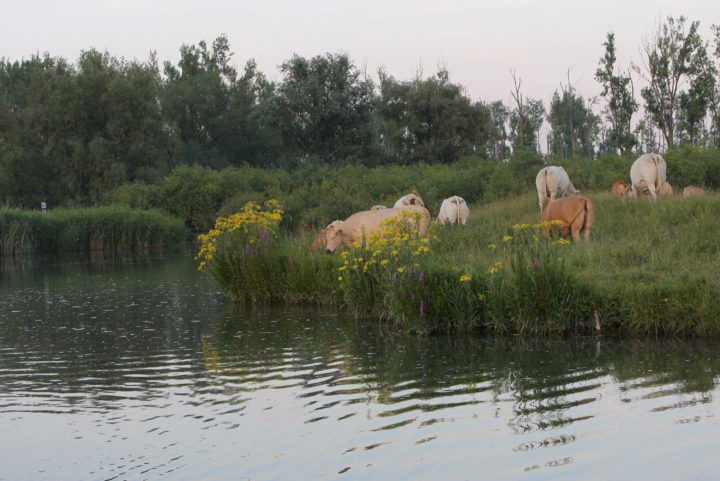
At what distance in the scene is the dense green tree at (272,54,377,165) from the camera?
58594 mm

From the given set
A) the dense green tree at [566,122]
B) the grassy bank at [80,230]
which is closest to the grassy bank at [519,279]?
the grassy bank at [80,230]

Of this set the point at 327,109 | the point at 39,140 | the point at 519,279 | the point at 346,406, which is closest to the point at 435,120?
the point at 327,109

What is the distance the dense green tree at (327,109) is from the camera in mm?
58594

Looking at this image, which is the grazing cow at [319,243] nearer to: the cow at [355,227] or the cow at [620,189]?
the cow at [355,227]

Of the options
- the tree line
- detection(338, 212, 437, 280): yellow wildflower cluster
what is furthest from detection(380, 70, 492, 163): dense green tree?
detection(338, 212, 437, 280): yellow wildflower cluster

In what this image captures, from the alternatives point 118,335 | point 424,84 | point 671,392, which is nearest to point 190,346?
point 118,335

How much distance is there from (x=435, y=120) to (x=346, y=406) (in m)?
51.9

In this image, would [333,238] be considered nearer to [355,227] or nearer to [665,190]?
[355,227]

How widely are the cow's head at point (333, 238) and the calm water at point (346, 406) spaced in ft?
14.1

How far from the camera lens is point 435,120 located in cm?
5841

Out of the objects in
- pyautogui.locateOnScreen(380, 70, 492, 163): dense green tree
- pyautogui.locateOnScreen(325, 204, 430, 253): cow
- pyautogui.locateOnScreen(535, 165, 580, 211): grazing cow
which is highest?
pyautogui.locateOnScreen(380, 70, 492, 163): dense green tree

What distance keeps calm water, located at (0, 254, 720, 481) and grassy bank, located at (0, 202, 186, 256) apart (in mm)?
26172

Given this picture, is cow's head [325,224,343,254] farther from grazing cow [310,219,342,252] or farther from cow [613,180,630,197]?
cow [613,180,630,197]

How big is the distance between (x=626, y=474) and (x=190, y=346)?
7.84 meters
